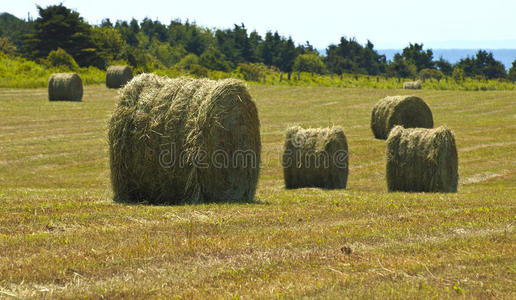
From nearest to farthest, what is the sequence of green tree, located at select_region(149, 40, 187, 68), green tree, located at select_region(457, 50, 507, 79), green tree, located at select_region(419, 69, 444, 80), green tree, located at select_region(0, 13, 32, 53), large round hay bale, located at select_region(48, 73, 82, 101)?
large round hay bale, located at select_region(48, 73, 82, 101), green tree, located at select_region(457, 50, 507, 79), green tree, located at select_region(419, 69, 444, 80), green tree, located at select_region(149, 40, 187, 68), green tree, located at select_region(0, 13, 32, 53)

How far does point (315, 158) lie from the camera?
17078 millimetres

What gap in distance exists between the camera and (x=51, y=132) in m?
27.1

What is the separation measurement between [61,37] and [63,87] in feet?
98.2

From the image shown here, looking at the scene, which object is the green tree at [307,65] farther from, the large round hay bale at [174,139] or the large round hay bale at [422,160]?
the large round hay bale at [174,139]

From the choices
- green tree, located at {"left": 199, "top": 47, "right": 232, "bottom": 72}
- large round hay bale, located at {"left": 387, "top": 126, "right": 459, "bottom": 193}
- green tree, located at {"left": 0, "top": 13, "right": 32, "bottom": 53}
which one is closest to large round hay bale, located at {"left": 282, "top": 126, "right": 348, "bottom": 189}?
large round hay bale, located at {"left": 387, "top": 126, "right": 459, "bottom": 193}

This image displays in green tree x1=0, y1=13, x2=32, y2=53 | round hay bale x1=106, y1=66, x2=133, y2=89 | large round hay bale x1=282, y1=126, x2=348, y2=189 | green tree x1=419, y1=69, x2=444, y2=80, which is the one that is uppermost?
green tree x1=0, y1=13, x2=32, y2=53

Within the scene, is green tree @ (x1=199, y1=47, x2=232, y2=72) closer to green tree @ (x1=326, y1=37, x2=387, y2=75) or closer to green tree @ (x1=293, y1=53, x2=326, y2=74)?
green tree @ (x1=293, y1=53, x2=326, y2=74)

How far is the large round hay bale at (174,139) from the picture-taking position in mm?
10836

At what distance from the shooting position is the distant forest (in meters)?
66.1

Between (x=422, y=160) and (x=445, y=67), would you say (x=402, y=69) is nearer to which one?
(x=445, y=67)

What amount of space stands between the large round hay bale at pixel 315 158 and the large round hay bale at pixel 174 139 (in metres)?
5.60

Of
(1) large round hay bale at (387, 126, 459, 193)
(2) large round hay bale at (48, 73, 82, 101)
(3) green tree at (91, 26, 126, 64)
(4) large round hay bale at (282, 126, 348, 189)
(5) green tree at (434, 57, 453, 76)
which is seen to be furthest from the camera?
(5) green tree at (434, 57, 453, 76)

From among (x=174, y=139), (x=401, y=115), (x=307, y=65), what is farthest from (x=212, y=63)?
(x=174, y=139)

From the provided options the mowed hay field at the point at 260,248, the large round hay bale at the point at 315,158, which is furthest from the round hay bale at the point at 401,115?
the mowed hay field at the point at 260,248
